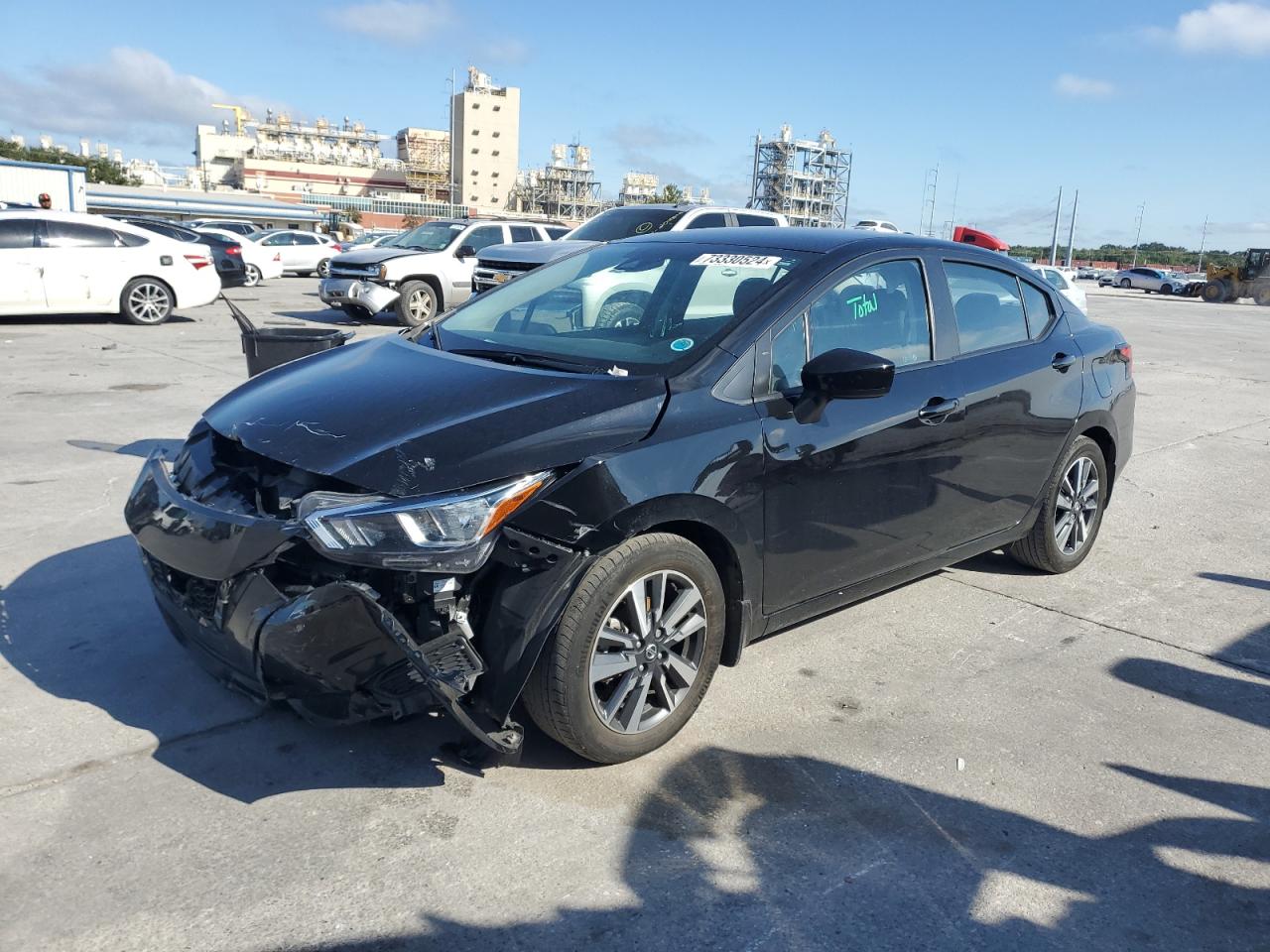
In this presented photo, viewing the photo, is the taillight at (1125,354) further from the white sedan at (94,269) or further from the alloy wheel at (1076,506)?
the white sedan at (94,269)

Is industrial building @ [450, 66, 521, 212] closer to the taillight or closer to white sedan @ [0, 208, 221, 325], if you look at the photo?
white sedan @ [0, 208, 221, 325]

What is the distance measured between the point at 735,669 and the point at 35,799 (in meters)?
2.47

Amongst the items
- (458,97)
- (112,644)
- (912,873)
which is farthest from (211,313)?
(458,97)

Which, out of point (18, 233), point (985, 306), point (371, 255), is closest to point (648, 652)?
point (985, 306)

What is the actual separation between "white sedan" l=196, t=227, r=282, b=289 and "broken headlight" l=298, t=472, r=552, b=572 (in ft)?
74.2

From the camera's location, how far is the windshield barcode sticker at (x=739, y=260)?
4066 millimetres

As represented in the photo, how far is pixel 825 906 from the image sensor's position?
8.93 feet

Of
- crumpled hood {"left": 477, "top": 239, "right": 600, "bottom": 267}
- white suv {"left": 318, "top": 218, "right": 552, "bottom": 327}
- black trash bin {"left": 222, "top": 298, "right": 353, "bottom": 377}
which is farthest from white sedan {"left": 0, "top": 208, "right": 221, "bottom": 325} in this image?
black trash bin {"left": 222, "top": 298, "right": 353, "bottom": 377}

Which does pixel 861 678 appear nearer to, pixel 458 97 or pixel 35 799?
pixel 35 799

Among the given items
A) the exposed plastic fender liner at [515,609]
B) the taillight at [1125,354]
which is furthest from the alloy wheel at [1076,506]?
the exposed plastic fender liner at [515,609]

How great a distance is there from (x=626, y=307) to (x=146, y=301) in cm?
1274

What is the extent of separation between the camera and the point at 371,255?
15984mm

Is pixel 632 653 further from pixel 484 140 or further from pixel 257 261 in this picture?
pixel 484 140

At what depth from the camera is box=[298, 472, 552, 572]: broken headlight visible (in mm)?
2803
